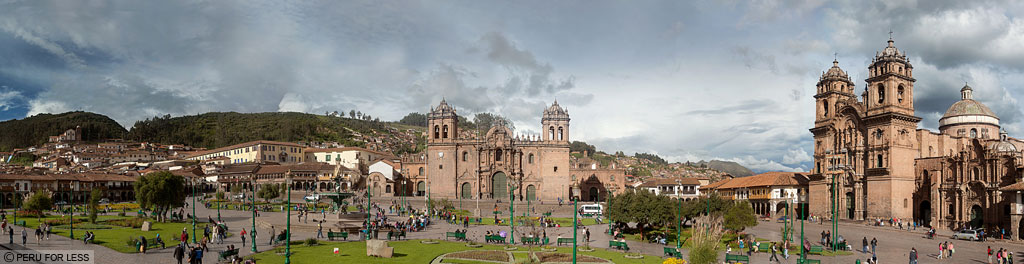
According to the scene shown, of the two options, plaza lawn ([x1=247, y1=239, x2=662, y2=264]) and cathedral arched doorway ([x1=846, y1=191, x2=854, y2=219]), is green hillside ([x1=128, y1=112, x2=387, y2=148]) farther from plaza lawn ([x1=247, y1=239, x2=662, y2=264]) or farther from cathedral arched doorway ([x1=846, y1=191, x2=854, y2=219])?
plaza lawn ([x1=247, y1=239, x2=662, y2=264])

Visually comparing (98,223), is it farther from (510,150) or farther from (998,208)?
(998,208)

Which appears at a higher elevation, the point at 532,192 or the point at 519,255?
the point at 532,192

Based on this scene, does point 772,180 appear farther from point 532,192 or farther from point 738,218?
point 738,218

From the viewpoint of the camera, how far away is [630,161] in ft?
634

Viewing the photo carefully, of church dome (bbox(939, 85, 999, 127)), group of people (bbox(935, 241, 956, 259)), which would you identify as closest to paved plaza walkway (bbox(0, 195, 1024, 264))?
group of people (bbox(935, 241, 956, 259))

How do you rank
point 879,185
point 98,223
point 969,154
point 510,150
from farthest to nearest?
point 510,150, point 879,185, point 969,154, point 98,223

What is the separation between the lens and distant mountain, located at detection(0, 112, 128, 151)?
6107 inches

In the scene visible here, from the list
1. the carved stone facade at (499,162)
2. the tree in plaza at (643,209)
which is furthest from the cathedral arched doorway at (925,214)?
the carved stone facade at (499,162)

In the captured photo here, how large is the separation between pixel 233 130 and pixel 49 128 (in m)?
43.8

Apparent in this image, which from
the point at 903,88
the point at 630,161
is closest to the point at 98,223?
the point at 903,88

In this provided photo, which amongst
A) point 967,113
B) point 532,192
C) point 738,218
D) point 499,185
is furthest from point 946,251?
point 499,185

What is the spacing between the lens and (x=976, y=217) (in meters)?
48.8

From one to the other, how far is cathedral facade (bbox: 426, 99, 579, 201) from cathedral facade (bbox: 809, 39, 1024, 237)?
2740 centimetres

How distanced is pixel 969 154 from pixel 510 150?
4471 cm
